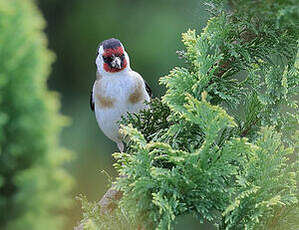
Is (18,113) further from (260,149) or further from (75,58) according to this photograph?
(75,58)

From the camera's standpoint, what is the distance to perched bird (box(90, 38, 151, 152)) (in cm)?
170

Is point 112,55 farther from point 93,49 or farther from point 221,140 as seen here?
point 93,49

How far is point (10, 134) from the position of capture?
5.88 feet

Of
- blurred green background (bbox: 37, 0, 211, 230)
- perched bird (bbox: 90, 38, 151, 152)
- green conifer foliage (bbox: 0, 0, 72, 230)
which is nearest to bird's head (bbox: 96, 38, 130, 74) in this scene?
perched bird (bbox: 90, 38, 151, 152)

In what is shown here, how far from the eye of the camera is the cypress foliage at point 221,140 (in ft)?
2.49

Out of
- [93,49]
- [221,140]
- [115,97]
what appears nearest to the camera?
[221,140]

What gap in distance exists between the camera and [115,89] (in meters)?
1.72

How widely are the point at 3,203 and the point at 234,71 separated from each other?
3.74 feet

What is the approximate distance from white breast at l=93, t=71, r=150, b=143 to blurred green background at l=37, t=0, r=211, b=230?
4.04 feet

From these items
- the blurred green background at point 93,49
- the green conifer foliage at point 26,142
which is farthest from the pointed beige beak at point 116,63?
the blurred green background at point 93,49

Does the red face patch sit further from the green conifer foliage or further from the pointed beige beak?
the green conifer foliage

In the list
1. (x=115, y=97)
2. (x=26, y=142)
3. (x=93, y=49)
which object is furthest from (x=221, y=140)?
(x=93, y=49)

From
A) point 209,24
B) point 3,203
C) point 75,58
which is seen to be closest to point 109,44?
point 3,203

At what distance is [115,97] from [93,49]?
5.64 ft
